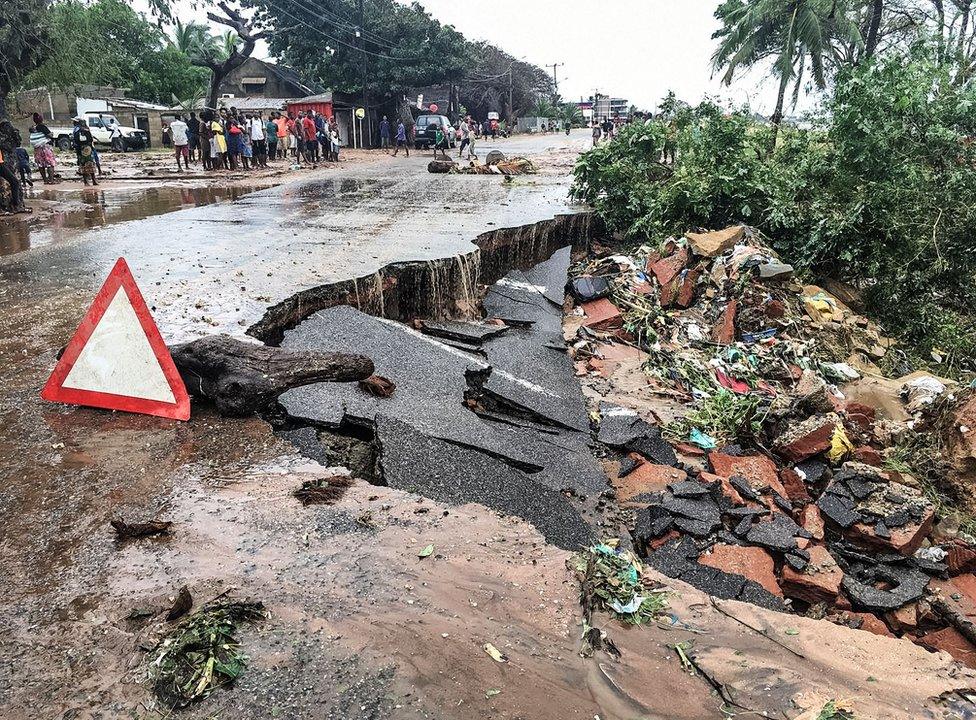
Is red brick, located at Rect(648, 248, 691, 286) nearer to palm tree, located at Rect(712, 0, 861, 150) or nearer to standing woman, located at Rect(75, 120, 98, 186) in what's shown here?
standing woman, located at Rect(75, 120, 98, 186)

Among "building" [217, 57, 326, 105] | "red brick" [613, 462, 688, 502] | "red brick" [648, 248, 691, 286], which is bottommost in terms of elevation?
"red brick" [613, 462, 688, 502]

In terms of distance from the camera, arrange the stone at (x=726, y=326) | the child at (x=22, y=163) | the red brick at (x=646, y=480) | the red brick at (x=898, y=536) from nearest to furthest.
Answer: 1. the red brick at (x=898, y=536)
2. the red brick at (x=646, y=480)
3. the stone at (x=726, y=326)
4. the child at (x=22, y=163)

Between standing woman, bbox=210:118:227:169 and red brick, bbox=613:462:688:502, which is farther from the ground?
standing woman, bbox=210:118:227:169

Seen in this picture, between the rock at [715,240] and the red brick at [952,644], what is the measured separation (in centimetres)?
527

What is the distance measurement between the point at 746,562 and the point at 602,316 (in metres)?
4.18

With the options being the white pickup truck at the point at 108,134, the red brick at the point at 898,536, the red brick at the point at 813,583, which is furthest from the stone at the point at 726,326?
the white pickup truck at the point at 108,134

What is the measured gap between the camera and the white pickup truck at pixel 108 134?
943 inches

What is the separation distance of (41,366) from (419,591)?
282 cm

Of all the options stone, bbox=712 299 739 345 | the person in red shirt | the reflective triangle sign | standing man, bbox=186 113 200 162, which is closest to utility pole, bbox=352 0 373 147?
the person in red shirt

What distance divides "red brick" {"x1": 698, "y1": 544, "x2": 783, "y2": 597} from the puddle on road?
22.8 feet

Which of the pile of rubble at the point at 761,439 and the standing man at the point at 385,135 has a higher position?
the standing man at the point at 385,135

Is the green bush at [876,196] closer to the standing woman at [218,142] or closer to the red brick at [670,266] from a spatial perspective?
the red brick at [670,266]

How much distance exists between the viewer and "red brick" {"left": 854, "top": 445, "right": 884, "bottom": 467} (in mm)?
5012

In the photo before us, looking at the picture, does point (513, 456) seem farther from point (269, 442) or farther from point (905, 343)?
point (905, 343)
